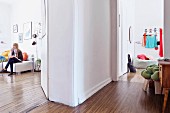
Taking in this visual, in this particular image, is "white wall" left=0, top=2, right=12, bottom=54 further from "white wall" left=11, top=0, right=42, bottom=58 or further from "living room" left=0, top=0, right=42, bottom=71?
"white wall" left=11, top=0, right=42, bottom=58

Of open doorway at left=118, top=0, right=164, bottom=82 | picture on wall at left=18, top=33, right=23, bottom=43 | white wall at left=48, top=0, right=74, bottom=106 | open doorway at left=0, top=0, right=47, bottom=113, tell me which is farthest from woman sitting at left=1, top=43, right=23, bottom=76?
open doorway at left=118, top=0, right=164, bottom=82

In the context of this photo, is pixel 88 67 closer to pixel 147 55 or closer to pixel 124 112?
pixel 124 112

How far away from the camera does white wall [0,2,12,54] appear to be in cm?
777

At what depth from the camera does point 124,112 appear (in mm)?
2486

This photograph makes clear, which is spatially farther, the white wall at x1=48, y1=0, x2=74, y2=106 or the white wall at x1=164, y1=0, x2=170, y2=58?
the white wall at x1=164, y1=0, x2=170, y2=58

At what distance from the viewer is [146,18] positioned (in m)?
7.73

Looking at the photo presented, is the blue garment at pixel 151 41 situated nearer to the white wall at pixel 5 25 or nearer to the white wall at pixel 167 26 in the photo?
the white wall at pixel 167 26

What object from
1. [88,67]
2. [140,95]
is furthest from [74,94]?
[140,95]

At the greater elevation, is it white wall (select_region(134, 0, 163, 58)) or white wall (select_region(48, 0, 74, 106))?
white wall (select_region(134, 0, 163, 58))

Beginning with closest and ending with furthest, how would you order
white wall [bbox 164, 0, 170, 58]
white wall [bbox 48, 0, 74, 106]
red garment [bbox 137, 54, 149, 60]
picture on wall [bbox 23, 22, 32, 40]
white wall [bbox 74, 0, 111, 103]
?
white wall [bbox 48, 0, 74, 106], white wall [bbox 74, 0, 111, 103], white wall [bbox 164, 0, 170, 58], picture on wall [bbox 23, 22, 32, 40], red garment [bbox 137, 54, 149, 60]

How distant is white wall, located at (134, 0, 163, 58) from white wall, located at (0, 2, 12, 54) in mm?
5465

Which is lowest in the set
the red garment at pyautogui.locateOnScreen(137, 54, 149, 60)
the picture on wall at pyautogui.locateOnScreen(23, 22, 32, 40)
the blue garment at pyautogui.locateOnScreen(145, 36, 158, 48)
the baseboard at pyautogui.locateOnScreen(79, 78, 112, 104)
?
the baseboard at pyautogui.locateOnScreen(79, 78, 112, 104)

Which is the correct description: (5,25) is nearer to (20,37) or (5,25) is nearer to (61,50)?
(20,37)

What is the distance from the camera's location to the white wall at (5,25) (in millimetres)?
7773
